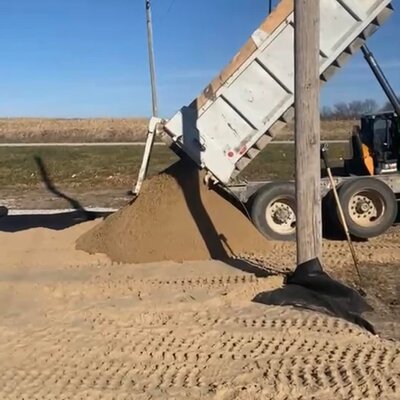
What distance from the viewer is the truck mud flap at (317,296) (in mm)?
8016

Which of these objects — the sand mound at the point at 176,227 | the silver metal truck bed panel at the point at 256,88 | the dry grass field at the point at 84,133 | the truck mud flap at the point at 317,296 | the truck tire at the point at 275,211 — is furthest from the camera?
the dry grass field at the point at 84,133

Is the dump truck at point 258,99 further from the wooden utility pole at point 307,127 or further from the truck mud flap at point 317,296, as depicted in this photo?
the truck mud flap at point 317,296

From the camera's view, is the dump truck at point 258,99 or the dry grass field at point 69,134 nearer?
the dump truck at point 258,99

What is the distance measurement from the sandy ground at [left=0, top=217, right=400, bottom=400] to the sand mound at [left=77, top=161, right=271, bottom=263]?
0.59 meters

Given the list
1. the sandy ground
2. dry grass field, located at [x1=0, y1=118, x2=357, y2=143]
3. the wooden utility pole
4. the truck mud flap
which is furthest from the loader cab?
dry grass field, located at [x1=0, y1=118, x2=357, y2=143]

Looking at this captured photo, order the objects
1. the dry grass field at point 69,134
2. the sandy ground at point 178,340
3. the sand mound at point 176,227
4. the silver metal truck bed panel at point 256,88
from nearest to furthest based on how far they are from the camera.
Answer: the sandy ground at point 178,340, the sand mound at point 176,227, the silver metal truck bed panel at point 256,88, the dry grass field at point 69,134

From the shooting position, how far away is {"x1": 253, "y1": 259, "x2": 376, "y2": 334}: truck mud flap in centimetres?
Answer: 802

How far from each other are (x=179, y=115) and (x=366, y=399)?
7381mm

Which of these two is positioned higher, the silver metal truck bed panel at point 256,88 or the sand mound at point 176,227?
the silver metal truck bed panel at point 256,88

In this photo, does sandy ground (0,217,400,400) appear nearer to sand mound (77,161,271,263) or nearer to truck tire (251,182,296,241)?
sand mound (77,161,271,263)

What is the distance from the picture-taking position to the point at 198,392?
5715 millimetres

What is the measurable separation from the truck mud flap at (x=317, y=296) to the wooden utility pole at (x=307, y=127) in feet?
0.77

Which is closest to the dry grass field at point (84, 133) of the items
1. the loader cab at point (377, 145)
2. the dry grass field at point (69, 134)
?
the dry grass field at point (69, 134)

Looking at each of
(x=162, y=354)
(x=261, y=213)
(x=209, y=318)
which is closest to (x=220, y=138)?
(x=261, y=213)
